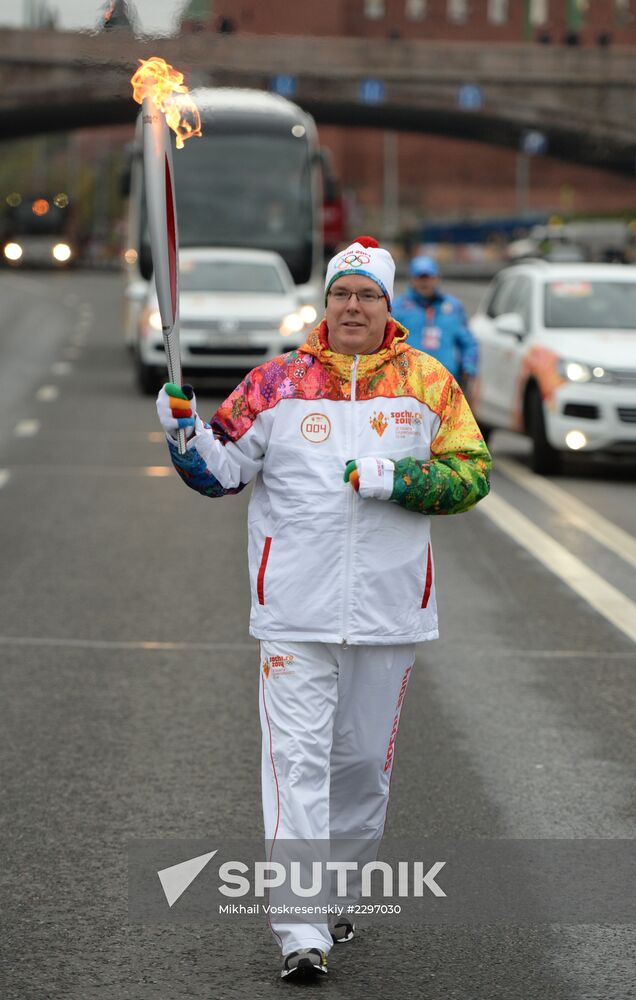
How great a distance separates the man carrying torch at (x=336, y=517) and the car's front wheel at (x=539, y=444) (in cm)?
1149

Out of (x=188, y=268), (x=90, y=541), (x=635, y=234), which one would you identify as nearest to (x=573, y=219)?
(x=635, y=234)

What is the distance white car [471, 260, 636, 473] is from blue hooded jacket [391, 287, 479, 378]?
1.49m

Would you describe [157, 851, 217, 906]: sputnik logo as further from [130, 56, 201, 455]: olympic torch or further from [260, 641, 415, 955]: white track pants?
[130, 56, 201, 455]: olympic torch

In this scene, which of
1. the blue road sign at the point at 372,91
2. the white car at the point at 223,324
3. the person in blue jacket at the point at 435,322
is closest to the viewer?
the person in blue jacket at the point at 435,322

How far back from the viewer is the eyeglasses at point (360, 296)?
4.84 meters

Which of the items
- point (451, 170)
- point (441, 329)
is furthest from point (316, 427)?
point (451, 170)

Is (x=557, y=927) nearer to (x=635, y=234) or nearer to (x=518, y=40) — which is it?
(x=635, y=234)

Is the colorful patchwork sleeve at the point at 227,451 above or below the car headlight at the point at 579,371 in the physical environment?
above

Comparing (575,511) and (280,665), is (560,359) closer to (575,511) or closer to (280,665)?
(575,511)

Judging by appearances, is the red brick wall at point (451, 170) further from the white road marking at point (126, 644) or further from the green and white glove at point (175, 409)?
the green and white glove at point (175, 409)

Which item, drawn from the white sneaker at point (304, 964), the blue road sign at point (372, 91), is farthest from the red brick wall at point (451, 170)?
the white sneaker at point (304, 964)

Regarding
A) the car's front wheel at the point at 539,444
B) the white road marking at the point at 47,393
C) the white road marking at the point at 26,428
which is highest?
the car's front wheel at the point at 539,444

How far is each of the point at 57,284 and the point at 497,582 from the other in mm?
51035

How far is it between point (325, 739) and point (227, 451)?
71cm
